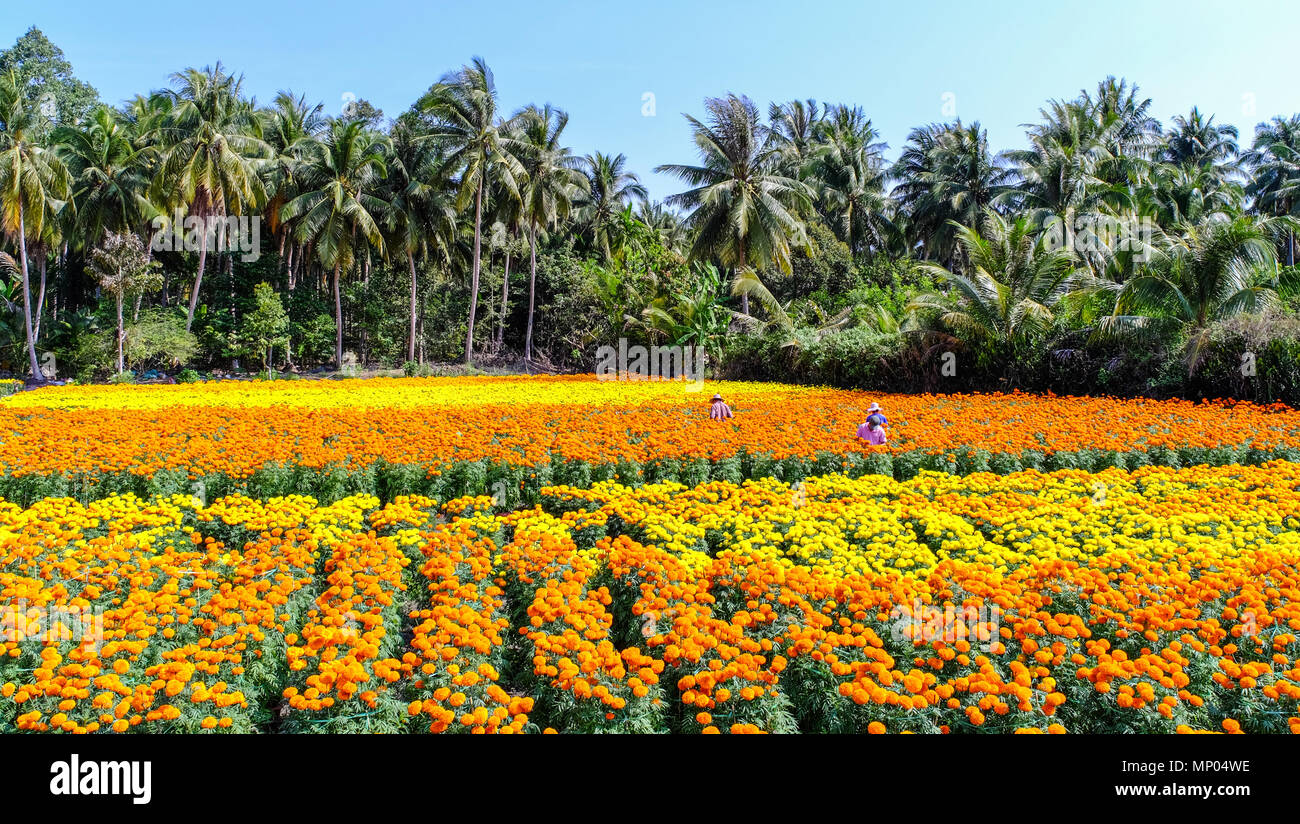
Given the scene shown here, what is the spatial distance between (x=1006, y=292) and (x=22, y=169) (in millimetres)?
29135

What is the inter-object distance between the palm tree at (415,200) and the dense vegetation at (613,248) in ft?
0.48

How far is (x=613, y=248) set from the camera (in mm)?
38688

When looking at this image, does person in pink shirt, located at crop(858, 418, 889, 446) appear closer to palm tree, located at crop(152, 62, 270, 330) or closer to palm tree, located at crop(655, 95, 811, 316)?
palm tree, located at crop(655, 95, 811, 316)

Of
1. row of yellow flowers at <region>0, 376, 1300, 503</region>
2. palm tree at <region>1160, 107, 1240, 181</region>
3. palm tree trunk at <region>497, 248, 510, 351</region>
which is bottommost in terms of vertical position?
row of yellow flowers at <region>0, 376, 1300, 503</region>

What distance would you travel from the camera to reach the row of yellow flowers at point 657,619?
3336 mm

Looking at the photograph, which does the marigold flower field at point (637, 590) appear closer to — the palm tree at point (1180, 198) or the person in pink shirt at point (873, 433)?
the person in pink shirt at point (873, 433)

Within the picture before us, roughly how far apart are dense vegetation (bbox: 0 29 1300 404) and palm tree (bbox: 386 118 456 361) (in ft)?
0.48

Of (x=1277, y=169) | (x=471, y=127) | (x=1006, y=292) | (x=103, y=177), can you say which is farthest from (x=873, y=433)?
(x=1277, y=169)

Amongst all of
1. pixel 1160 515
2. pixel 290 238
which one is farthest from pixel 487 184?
pixel 1160 515

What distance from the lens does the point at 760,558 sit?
4.95 meters

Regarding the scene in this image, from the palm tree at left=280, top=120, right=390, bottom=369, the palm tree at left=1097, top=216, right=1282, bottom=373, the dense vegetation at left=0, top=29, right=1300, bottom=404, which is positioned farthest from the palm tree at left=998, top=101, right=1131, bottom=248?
the palm tree at left=280, top=120, right=390, bottom=369

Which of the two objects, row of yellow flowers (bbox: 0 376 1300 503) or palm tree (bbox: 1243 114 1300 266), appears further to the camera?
palm tree (bbox: 1243 114 1300 266)

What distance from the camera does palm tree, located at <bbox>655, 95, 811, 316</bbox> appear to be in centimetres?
2664
